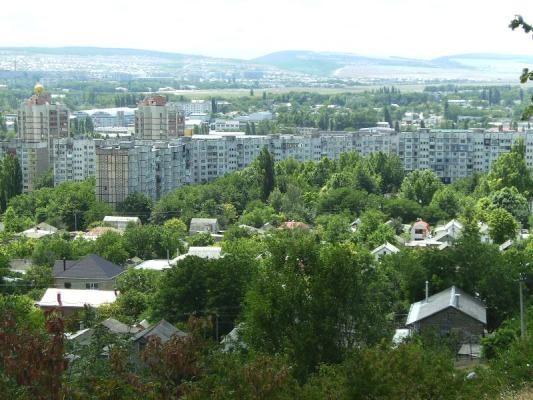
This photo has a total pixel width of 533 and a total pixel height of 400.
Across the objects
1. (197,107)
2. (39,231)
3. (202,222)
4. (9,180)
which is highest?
(9,180)

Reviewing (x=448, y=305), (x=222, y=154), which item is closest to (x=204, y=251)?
(x=448, y=305)

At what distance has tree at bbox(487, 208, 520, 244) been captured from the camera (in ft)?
116

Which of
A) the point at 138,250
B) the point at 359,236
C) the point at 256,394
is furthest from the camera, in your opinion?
the point at 359,236

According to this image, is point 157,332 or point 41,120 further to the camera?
point 41,120

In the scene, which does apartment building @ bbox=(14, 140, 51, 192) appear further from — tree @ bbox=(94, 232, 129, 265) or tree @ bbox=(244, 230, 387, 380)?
tree @ bbox=(244, 230, 387, 380)

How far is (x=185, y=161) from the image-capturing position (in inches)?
2226

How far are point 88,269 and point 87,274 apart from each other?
0.25m

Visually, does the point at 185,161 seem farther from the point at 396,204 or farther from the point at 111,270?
the point at 111,270

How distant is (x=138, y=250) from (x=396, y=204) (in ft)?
37.4

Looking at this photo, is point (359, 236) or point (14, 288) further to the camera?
point (359, 236)

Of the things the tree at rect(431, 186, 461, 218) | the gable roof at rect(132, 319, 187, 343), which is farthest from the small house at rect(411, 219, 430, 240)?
the gable roof at rect(132, 319, 187, 343)

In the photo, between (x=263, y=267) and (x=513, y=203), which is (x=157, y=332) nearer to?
(x=263, y=267)

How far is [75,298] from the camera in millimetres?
26547

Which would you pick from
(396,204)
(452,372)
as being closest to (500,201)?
(396,204)
